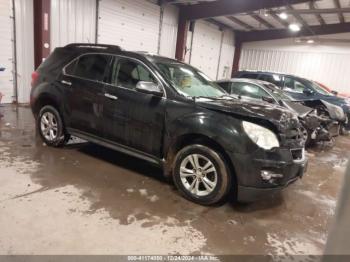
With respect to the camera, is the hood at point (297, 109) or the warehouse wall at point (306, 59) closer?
the hood at point (297, 109)

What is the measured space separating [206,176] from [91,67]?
2.28m

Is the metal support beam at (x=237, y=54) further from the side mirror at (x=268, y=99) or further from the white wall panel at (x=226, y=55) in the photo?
the side mirror at (x=268, y=99)

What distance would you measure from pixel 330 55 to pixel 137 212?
1523cm

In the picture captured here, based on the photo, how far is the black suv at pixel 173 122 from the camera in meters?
2.90

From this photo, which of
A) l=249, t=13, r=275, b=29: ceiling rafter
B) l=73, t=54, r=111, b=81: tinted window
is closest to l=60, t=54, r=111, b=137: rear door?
l=73, t=54, r=111, b=81: tinted window

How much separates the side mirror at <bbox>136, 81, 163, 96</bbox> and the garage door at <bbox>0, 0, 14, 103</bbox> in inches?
223

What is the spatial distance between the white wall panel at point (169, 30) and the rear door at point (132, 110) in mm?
8305

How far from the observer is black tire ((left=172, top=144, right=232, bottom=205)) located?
2.97m

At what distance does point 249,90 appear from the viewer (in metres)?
6.66

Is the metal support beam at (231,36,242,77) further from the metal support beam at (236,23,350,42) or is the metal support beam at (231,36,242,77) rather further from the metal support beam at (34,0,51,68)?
the metal support beam at (34,0,51,68)

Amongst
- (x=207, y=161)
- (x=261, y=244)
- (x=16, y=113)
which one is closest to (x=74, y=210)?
(x=207, y=161)

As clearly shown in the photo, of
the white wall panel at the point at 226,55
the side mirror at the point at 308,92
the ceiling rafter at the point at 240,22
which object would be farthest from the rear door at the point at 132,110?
the white wall panel at the point at 226,55

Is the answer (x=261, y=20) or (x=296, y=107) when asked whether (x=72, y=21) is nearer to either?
(x=296, y=107)

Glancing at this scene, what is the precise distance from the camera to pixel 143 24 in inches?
410
